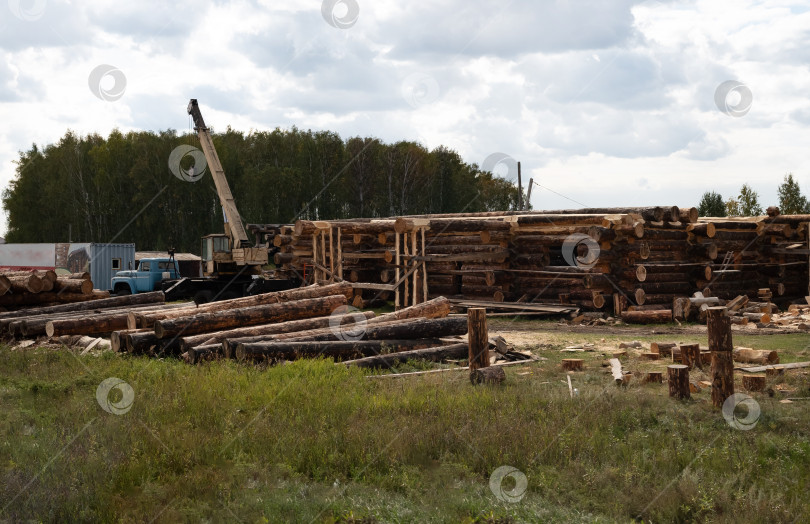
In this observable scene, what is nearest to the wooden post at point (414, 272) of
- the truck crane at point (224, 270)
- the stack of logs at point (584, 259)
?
the stack of logs at point (584, 259)

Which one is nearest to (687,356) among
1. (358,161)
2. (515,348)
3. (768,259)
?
(515,348)

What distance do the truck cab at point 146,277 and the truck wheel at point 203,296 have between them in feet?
15.8

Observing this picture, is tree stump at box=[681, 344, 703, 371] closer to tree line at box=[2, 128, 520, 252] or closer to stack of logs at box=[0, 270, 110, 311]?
stack of logs at box=[0, 270, 110, 311]

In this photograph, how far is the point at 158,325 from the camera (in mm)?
12680

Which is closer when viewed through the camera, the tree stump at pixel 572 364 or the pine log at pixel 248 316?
the tree stump at pixel 572 364

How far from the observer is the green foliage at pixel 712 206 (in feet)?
158

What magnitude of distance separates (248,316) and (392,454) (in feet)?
25.4

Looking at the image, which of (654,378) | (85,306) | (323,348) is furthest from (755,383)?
(85,306)

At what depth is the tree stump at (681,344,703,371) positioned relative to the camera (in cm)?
1103

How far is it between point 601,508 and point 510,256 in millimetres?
16723

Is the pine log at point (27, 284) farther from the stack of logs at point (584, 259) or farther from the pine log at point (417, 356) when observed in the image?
the pine log at point (417, 356)

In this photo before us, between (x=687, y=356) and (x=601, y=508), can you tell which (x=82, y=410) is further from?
(x=687, y=356)

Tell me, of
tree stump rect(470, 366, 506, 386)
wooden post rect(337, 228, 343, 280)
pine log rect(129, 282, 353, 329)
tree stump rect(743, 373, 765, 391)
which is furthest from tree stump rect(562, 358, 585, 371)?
wooden post rect(337, 228, 343, 280)

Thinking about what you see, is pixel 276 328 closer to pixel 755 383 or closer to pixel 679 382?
pixel 679 382
